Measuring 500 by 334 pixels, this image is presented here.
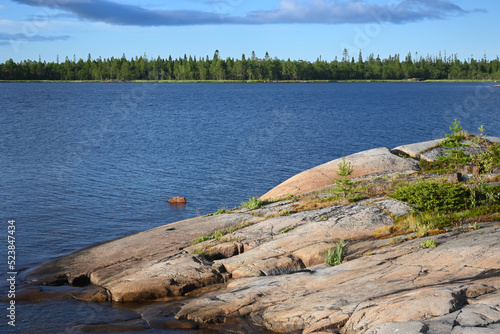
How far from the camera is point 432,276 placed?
13.6m

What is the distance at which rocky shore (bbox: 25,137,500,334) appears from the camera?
12.1m

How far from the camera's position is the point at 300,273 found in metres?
15.6

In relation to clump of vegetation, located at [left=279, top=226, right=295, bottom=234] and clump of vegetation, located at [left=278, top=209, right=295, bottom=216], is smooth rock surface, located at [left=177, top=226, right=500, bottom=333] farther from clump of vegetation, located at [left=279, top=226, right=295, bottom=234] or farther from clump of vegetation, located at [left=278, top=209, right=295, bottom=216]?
clump of vegetation, located at [left=278, top=209, right=295, bottom=216]

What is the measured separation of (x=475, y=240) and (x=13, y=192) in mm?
27718

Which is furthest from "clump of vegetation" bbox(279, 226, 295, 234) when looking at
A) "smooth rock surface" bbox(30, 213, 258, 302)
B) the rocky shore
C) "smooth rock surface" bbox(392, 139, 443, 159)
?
"smooth rock surface" bbox(392, 139, 443, 159)

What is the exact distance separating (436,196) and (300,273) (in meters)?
6.66

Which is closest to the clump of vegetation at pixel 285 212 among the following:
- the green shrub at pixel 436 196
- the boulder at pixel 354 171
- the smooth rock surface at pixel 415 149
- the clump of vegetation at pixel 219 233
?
the clump of vegetation at pixel 219 233

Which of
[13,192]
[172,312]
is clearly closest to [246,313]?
[172,312]

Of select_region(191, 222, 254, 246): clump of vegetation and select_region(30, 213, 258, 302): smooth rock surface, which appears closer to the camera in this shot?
select_region(30, 213, 258, 302): smooth rock surface

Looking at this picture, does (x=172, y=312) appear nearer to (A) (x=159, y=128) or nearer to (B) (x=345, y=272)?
(B) (x=345, y=272)

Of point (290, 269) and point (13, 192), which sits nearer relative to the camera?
point (290, 269)

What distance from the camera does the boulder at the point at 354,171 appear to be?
2672 cm

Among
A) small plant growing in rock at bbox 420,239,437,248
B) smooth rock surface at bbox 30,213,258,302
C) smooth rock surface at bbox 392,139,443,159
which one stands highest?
smooth rock surface at bbox 392,139,443,159

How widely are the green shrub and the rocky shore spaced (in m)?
0.45
